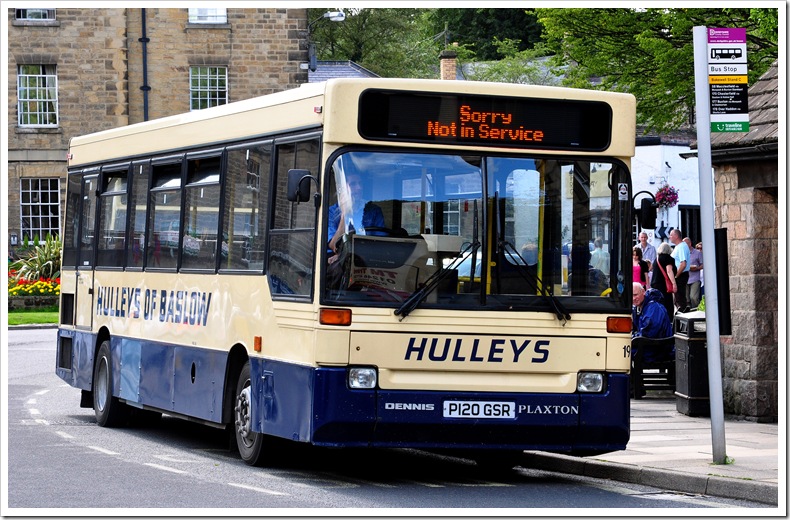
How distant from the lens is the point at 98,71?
4662 centimetres

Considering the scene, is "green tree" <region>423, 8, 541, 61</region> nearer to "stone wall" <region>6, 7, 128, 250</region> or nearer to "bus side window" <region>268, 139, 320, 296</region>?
"stone wall" <region>6, 7, 128, 250</region>

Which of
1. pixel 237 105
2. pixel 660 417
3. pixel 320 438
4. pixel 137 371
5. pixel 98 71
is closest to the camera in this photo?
pixel 320 438

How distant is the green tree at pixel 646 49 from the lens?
30.0 metres

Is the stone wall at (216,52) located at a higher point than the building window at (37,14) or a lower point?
lower

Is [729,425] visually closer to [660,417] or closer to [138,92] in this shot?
[660,417]

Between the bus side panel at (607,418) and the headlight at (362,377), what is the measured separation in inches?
62.8

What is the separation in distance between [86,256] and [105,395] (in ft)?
6.18

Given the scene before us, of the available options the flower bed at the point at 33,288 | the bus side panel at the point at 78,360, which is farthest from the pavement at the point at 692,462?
the flower bed at the point at 33,288

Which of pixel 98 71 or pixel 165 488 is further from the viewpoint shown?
pixel 98 71

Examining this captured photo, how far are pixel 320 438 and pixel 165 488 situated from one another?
1.17 metres

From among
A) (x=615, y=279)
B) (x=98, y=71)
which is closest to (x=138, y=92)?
(x=98, y=71)

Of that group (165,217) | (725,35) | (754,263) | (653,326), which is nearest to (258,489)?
(165,217)

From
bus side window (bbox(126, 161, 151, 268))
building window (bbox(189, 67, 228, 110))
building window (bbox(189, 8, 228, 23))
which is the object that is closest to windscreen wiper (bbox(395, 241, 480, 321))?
bus side window (bbox(126, 161, 151, 268))

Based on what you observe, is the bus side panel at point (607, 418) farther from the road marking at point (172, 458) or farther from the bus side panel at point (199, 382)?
the road marking at point (172, 458)
